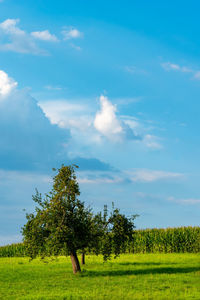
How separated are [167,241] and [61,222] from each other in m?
31.2

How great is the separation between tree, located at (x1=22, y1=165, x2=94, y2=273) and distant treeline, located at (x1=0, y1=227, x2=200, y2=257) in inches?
1026

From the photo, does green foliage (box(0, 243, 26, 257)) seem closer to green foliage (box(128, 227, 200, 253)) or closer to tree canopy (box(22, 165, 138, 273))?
green foliage (box(128, 227, 200, 253))

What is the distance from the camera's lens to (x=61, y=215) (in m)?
33.4

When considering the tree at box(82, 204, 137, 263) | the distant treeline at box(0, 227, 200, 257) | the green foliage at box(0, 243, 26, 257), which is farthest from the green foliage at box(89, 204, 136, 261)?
the green foliage at box(0, 243, 26, 257)

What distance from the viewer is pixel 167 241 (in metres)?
60.0

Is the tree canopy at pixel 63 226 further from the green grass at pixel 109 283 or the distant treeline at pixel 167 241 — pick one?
the distant treeline at pixel 167 241

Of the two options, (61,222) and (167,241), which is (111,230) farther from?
(167,241)

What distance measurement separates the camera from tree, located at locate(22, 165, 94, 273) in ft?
108

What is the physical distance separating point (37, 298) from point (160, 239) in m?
38.8

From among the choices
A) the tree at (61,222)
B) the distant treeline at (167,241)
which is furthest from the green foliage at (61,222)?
the distant treeline at (167,241)

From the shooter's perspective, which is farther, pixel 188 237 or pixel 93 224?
pixel 188 237

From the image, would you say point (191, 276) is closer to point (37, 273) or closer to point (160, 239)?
point (37, 273)

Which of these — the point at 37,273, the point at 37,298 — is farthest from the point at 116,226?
the point at 37,298

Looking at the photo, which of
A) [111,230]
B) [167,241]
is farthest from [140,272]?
[167,241]
